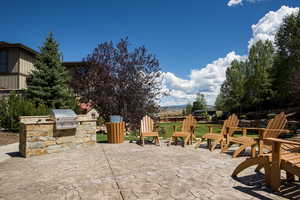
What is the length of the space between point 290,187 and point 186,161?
6.87 ft

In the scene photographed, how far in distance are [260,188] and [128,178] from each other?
7.11 feet

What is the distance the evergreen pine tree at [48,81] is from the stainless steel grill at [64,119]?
23.7ft

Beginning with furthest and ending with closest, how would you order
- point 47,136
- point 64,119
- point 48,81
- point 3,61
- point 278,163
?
point 3,61
point 48,81
point 64,119
point 47,136
point 278,163

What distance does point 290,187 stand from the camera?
112 inches

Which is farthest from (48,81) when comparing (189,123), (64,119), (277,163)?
(277,163)

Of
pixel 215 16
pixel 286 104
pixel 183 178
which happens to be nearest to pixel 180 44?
pixel 215 16

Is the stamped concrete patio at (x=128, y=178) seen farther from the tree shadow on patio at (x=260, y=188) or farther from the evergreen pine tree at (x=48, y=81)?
the evergreen pine tree at (x=48, y=81)

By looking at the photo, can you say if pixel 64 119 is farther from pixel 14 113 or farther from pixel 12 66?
pixel 12 66

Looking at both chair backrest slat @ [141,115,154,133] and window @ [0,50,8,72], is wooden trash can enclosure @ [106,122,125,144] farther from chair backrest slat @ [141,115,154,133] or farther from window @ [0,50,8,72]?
window @ [0,50,8,72]

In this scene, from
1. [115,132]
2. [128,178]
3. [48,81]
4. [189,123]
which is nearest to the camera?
[128,178]

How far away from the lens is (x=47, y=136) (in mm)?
5426

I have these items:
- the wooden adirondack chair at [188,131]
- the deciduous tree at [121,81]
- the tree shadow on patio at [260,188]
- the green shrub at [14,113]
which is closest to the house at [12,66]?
the green shrub at [14,113]

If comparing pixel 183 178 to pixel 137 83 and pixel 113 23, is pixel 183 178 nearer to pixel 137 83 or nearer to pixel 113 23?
pixel 137 83

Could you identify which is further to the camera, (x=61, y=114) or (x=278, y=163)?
(x=61, y=114)
